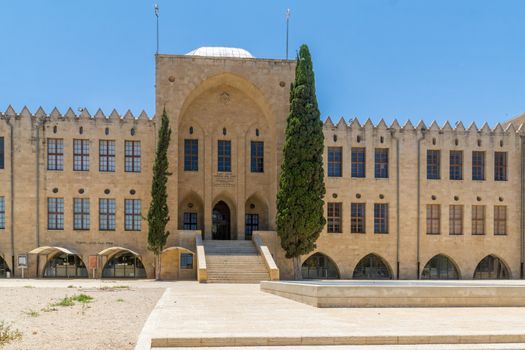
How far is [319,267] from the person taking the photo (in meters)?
35.8

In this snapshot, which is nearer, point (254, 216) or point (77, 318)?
point (77, 318)

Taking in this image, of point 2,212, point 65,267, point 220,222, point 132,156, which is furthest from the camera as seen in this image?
point 220,222

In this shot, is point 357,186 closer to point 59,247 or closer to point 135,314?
point 59,247

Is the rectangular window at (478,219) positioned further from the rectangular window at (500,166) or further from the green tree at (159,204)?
the green tree at (159,204)

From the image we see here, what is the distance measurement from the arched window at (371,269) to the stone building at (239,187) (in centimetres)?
7

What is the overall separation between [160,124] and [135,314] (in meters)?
19.8

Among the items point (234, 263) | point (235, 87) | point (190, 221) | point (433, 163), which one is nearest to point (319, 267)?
point (234, 263)

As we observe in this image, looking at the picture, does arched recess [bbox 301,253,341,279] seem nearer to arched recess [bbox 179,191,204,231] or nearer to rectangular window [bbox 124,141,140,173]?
arched recess [bbox 179,191,204,231]

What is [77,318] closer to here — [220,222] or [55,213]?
[55,213]

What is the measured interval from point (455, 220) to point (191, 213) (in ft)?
56.2

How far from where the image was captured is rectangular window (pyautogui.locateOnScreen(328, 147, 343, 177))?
35469mm

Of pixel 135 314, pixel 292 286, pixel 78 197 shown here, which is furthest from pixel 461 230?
pixel 135 314

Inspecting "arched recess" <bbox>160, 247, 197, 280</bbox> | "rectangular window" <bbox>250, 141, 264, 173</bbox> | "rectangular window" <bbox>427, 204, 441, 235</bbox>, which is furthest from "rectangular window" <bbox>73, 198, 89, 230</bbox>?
"rectangular window" <bbox>427, 204, 441, 235</bbox>

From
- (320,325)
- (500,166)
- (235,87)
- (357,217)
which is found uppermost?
(235,87)
